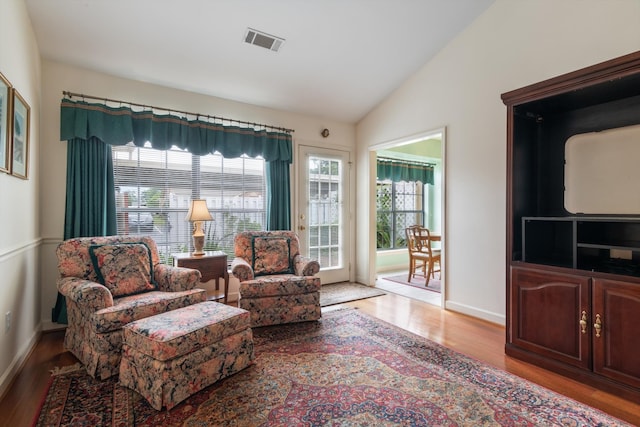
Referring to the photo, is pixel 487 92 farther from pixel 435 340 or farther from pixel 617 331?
pixel 435 340

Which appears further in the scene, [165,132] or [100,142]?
[165,132]

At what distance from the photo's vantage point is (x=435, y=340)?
276cm

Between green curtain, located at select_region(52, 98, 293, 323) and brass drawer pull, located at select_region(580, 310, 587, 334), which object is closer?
brass drawer pull, located at select_region(580, 310, 587, 334)

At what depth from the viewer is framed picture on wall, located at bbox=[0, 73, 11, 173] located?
6.41 feet

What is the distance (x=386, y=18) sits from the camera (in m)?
3.02

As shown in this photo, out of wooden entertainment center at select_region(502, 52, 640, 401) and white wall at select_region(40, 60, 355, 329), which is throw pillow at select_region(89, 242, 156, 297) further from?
wooden entertainment center at select_region(502, 52, 640, 401)

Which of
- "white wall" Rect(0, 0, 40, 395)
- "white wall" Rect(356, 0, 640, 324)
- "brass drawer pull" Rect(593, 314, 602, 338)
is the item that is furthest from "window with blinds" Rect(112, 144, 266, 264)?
"brass drawer pull" Rect(593, 314, 602, 338)

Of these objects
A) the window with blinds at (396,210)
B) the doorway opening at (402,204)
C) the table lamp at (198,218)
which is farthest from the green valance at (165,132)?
the window with blinds at (396,210)

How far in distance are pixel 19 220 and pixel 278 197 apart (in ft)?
8.08

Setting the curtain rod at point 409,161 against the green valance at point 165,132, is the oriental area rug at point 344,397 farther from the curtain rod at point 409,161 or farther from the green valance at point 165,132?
the curtain rod at point 409,161

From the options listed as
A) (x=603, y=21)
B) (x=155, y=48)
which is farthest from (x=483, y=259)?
(x=155, y=48)

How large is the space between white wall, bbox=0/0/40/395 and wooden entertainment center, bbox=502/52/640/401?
344 cm

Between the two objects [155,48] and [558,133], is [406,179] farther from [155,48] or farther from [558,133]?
[155,48]

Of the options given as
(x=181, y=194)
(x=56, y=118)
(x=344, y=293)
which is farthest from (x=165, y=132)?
(x=344, y=293)
